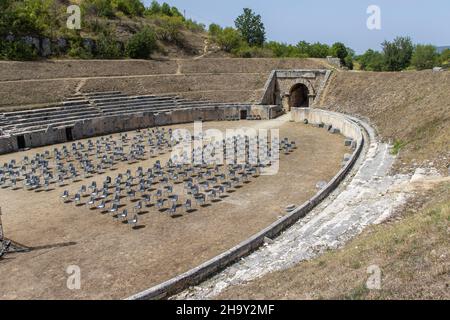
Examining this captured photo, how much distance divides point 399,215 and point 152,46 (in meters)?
55.0

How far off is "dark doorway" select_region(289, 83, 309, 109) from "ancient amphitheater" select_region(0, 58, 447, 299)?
245cm

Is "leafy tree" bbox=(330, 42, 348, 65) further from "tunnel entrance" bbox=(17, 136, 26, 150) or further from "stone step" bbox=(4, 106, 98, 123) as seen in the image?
"tunnel entrance" bbox=(17, 136, 26, 150)

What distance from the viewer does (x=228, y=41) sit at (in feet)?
232

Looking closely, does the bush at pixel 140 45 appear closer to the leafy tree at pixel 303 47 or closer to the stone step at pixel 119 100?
the stone step at pixel 119 100

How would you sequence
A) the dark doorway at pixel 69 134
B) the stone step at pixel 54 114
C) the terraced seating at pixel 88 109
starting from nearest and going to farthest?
1. the terraced seating at pixel 88 109
2. the dark doorway at pixel 69 134
3. the stone step at pixel 54 114

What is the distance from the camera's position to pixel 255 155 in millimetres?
30688

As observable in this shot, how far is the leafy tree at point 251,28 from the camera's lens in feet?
262

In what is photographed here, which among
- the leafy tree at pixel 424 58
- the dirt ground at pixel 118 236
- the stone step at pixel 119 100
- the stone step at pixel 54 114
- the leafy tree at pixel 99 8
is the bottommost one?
the dirt ground at pixel 118 236

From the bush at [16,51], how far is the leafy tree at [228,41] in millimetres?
30574

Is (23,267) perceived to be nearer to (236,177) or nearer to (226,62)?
(236,177)

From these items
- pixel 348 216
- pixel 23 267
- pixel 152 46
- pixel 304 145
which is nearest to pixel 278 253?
pixel 348 216

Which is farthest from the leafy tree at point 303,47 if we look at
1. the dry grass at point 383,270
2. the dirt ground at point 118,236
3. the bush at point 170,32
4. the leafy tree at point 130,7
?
the dry grass at point 383,270

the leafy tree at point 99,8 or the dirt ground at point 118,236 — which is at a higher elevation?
the leafy tree at point 99,8

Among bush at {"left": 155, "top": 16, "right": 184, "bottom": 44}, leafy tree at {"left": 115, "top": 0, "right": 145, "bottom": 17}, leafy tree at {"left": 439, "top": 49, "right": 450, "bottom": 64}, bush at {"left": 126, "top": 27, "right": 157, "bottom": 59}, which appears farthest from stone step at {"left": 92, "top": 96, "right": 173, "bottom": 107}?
leafy tree at {"left": 439, "top": 49, "right": 450, "bottom": 64}
